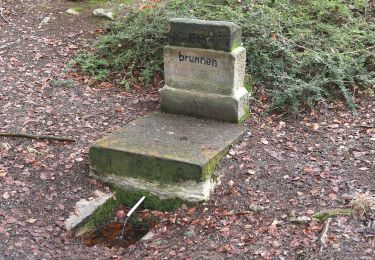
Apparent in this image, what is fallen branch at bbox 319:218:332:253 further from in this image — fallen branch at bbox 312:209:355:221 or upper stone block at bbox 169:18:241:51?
upper stone block at bbox 169:18:241:51

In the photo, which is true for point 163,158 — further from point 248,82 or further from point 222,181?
point 248,82

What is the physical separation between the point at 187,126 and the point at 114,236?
1730 mm

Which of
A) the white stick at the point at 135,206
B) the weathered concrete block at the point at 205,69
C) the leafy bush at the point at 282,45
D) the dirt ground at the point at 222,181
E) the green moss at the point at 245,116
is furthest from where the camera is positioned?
the leafy bush at the point at 282,45

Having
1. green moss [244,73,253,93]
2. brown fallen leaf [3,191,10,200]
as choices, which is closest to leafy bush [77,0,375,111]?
green moss [244,73,253,93]

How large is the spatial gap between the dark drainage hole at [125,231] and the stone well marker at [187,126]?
11.3 inches

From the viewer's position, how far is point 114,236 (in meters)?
5.31

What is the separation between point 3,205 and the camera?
5203mm

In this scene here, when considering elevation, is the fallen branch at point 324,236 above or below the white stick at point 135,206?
above

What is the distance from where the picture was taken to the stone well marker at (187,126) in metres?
5.43

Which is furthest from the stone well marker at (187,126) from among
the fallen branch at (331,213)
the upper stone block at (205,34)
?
the fallen branch at (331,213)

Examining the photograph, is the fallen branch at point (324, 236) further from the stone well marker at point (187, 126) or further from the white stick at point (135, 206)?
the white stick at point (135, 206)

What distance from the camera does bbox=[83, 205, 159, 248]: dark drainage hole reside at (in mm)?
5187

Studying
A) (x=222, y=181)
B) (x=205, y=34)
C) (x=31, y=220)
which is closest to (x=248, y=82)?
(x=205, y=34)

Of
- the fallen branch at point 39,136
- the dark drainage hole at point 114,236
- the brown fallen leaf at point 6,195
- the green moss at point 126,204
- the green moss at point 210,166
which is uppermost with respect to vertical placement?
the green moss at point 210,166
